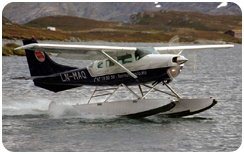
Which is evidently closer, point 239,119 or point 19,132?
point 19,132

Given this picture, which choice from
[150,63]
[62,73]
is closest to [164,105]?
[150,63]

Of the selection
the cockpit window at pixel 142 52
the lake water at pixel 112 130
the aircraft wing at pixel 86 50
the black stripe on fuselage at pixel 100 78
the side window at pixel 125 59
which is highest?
the aircraft wing at pixel 86 50

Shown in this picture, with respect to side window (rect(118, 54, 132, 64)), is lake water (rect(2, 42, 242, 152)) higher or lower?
lower

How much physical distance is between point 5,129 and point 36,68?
477 cm

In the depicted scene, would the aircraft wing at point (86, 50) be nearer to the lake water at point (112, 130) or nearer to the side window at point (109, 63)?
the side window at point (109, 63)

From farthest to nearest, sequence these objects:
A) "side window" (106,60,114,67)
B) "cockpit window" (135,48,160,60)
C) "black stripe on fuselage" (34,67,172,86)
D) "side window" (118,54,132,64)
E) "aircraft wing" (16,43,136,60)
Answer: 1. "side window" (106,60,114,67)
2. "side window" (118,54,132,64)
3. "cockpit window" (135,48,160,60)
4. "black stripe on fuselage" (34,67,172,86)
5. "aircraft wing" (16,43,136,60)

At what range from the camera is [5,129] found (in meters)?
17.9

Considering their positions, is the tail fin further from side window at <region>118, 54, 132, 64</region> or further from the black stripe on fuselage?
side window at <region>118, 54, 132, 64</region>

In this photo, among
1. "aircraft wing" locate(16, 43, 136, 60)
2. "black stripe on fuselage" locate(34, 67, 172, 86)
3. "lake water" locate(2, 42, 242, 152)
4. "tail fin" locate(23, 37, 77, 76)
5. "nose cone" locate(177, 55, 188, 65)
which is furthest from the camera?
"tail fin" locate(23, 37, 77, 76)

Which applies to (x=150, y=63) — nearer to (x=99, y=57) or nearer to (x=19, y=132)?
(x=99, y=57)

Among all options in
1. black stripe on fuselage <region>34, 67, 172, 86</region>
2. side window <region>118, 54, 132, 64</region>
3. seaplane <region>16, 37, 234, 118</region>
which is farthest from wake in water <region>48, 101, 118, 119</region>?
side window <region>118, 54, 132, 64</region>

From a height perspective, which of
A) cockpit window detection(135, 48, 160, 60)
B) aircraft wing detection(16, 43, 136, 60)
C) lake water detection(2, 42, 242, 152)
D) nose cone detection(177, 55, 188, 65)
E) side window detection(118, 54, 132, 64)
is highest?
aircraft wing detection(16, 43, 136, 60)

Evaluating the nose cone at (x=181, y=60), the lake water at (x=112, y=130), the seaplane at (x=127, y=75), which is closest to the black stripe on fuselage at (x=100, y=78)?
the seaplane at (x=127, y=75)

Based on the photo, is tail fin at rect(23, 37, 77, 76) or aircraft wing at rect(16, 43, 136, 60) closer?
aircraft wing at rect(16, 43, 136, 60)
